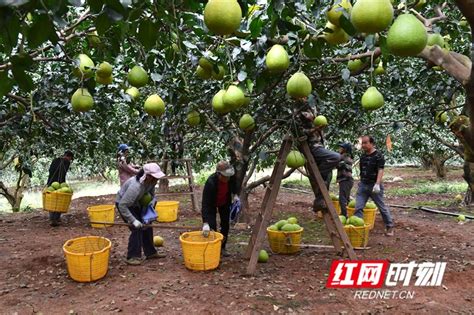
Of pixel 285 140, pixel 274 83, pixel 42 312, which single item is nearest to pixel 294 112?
pixel 285 140

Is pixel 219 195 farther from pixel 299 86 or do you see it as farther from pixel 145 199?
pixel 299 86

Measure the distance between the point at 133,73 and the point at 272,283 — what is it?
2665 millimetres

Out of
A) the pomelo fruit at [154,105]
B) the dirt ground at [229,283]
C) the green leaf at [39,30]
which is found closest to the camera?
the green leaf at [39,30]

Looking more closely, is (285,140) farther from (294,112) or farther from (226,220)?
(226,220)

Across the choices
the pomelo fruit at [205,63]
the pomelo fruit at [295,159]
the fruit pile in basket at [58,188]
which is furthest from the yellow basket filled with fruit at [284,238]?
the fruit pile in basket at [58,188]

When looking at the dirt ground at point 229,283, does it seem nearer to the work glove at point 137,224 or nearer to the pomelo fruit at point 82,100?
the work glove at point 137,224

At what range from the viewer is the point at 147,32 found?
1665mm

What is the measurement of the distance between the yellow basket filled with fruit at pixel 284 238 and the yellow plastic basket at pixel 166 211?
3.06 meters


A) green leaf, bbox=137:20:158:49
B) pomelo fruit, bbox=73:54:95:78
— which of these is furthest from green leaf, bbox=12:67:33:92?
pomelo fruit, bbox=73:54:95:78

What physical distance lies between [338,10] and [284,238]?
149 inches

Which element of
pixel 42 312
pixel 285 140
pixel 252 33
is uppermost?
pixel 252 33

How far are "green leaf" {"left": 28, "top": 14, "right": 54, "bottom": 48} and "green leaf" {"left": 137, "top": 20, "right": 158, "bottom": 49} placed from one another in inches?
20.4

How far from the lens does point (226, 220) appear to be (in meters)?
5.20

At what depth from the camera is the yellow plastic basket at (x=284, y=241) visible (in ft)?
16.8
